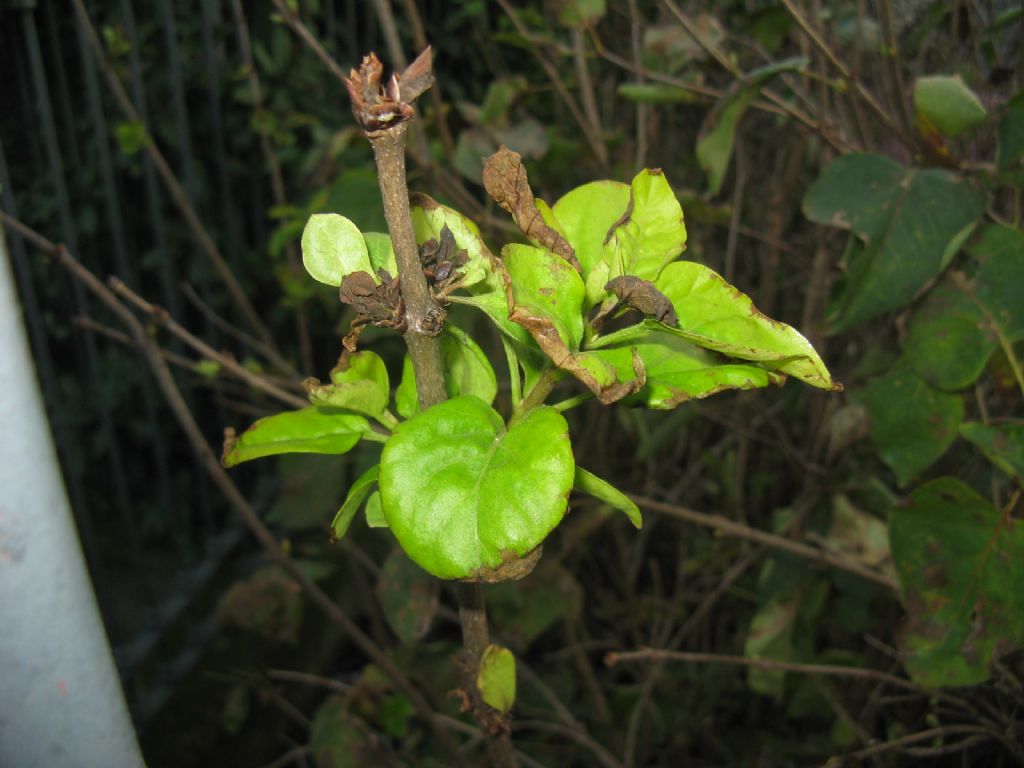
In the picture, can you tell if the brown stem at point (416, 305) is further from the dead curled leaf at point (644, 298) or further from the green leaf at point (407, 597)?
the green leaf at point (407, 597)

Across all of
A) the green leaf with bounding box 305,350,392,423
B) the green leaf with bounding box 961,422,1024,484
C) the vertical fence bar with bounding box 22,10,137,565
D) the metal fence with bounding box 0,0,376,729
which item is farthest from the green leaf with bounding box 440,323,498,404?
the vertical fence bar with bounding box 22,10,137,565

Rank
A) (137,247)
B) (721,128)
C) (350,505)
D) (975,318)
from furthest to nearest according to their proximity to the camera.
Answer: (137,247) < (721,128) < (975,318) < (350,505)

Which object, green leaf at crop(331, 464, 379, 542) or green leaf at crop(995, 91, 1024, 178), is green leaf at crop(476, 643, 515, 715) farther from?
green leaf at crop(995, 91, 1024, 178)

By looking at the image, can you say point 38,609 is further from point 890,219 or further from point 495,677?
point 890,219

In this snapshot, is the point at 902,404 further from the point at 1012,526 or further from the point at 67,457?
the point at 67,457

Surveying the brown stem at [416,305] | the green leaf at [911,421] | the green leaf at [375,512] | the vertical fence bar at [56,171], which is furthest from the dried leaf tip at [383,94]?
the vertical fence bar at [56,171]

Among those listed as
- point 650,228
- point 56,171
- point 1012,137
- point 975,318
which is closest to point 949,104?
point 1012,137

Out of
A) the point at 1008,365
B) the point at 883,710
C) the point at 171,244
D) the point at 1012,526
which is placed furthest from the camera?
the point at 171,244

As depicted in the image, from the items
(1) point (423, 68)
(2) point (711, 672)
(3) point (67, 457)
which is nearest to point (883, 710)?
(2) point (711, 672)
